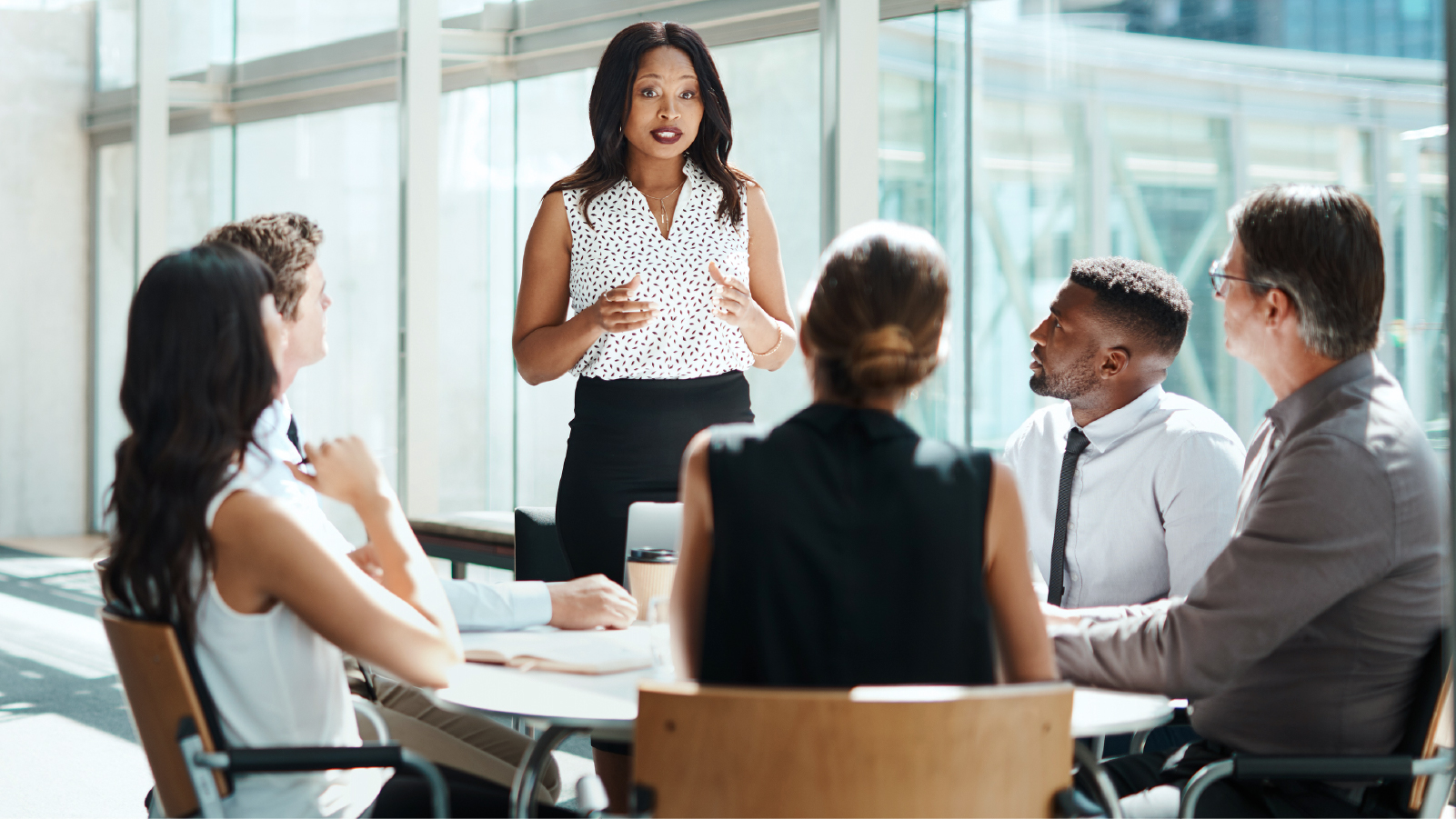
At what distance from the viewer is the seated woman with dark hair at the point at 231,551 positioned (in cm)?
140

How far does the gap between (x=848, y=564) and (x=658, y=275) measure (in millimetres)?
1382

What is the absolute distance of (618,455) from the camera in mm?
2412

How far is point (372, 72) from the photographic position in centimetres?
577

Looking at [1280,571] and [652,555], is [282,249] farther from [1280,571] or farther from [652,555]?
[1280,571]

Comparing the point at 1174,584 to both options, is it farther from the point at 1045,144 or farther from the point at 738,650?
the point at 1045,144

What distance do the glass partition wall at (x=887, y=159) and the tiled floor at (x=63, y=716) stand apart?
128 cm

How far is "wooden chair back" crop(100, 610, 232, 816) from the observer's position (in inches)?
54.2

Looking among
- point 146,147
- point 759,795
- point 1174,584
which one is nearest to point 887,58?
point 1174,584

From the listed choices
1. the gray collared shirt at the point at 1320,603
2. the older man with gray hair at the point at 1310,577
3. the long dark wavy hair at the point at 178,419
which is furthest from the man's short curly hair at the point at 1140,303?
the long dark wavy hair at the point at 178,419

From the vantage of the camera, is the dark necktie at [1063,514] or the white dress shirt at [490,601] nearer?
the white dress shirt at [490,601]

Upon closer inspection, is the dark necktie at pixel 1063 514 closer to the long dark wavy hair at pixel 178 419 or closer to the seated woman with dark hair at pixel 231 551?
the seated woman with dark hair at pixel 231 551

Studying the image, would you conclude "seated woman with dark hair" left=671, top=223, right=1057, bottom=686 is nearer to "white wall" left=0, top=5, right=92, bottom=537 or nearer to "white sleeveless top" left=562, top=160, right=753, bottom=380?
"white sleeveless top" left=562, top=160, right=753, bottom=380

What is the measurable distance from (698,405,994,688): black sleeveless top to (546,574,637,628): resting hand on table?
0.66m

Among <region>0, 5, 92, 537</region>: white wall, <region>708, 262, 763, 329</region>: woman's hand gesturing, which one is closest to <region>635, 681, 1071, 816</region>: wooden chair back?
<region>708, 262, 763, 329</region>: woman's hand gesturing
